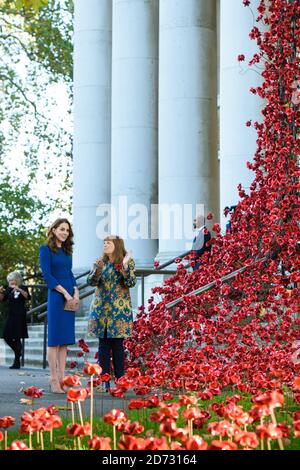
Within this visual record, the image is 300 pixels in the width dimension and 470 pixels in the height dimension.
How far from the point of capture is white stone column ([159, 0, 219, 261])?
2345 cm

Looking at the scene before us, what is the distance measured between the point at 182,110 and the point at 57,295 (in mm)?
9372

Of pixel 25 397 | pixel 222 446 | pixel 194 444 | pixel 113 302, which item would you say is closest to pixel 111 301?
pixel 113 302

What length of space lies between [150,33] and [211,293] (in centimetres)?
1064

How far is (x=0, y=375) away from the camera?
2039cm

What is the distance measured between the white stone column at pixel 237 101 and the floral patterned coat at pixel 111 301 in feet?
16.2

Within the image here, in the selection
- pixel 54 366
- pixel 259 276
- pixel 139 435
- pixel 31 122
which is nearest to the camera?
pixel 139 435

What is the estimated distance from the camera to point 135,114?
1005 inches

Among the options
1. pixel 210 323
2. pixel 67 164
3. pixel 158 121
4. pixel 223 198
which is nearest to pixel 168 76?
pixel 158 121

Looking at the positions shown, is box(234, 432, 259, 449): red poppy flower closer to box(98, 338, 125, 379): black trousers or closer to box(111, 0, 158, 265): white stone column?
box(98, 338, 125, 379): black trousers

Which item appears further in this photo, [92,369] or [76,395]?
[92,369]

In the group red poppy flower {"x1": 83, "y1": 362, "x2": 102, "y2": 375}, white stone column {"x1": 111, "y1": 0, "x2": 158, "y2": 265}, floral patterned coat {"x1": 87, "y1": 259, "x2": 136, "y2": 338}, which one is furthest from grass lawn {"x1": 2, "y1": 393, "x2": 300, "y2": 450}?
white stone column {"x1": 111, "y1": 0, "x2": 158, "y2": 265}

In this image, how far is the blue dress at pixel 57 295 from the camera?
14.9m

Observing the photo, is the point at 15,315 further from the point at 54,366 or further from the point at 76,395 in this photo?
the point at 76,395

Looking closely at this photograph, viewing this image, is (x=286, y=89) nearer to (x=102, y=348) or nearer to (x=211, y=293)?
(x=211, y=293)
